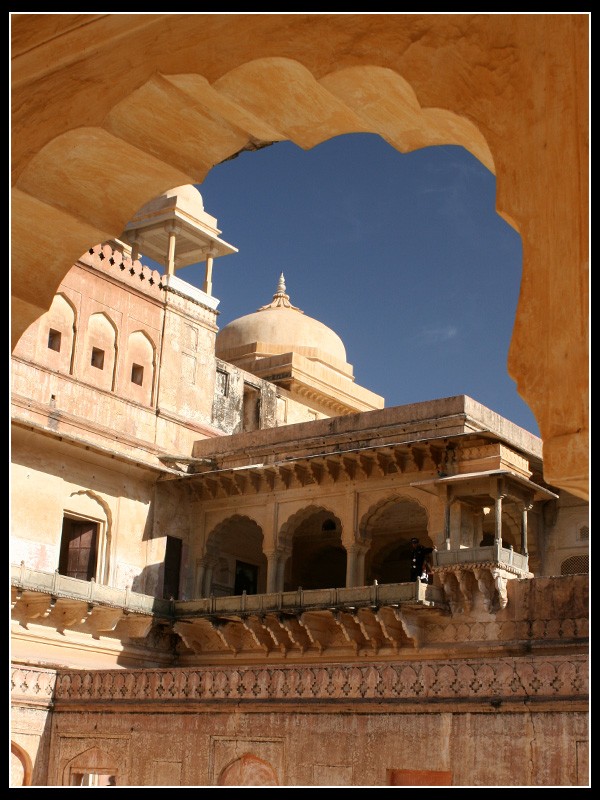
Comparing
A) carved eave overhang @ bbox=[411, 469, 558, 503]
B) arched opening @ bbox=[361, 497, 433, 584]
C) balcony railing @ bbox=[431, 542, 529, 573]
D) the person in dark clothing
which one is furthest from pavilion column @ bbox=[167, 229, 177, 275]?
balcony railing @ bbox=[431, 542, 529, 573]

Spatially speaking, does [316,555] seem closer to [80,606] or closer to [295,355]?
[295,355]

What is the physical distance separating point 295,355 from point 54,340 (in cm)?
645

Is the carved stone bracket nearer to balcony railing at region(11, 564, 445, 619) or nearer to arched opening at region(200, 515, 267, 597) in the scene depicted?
balcony railing at region(11, 564, 445, 619)

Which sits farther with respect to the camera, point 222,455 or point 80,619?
point 222,455

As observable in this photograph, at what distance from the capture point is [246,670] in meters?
10.7

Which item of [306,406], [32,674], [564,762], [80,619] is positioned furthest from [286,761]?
[306,406]

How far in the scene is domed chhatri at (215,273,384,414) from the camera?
22.4 meters

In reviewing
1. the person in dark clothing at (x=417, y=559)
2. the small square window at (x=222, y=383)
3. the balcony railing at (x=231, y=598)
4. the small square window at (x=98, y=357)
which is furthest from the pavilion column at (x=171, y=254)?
the person in dark clothing at (x=417, y=559)

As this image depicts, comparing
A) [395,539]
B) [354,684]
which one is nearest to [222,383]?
[395,539]

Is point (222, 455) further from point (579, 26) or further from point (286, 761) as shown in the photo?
point (579, 26)

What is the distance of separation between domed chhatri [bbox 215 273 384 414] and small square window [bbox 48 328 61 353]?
611 cm

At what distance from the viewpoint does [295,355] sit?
73.2ft

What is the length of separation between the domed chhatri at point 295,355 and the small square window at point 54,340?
6.11 m

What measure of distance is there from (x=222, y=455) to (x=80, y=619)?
12.1 feet
